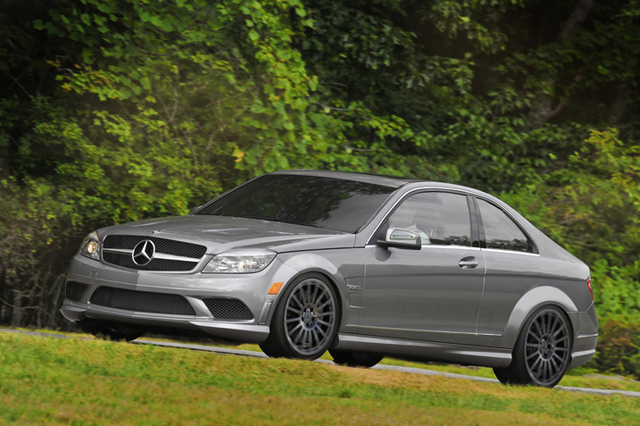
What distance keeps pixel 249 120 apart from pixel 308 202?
5515 millimetres

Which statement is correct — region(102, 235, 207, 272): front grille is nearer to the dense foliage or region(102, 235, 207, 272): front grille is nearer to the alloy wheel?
the alloy wheel

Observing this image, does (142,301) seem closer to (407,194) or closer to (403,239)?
(403,239)

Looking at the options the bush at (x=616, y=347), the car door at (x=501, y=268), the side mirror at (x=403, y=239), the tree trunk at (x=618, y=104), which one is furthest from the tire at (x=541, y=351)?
the tree trunk at (x=618, y=104)

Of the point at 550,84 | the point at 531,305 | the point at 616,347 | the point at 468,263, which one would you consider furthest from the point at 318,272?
the point at 550,84

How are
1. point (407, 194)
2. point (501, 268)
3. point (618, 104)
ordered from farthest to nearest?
point (618, 104) < point (501, 268) < point (407, 194)

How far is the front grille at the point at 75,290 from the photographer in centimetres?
748

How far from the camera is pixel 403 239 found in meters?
7.71

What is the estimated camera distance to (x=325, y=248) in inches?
289

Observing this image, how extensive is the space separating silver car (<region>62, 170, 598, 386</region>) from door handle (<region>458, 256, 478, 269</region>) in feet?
0.05

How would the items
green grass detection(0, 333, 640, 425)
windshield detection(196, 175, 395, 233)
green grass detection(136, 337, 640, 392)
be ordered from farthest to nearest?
green grass detection(136, 337, 640, 392), windshield detection(196, 175, 395, 233), green grass detection(0, 333, 640, 425)

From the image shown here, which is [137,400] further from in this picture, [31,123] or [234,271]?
[31,123]

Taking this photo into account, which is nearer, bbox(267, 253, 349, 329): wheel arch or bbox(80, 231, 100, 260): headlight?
bbox(267, 253, 349, 329): wheel arch

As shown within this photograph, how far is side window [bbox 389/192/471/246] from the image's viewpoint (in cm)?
821

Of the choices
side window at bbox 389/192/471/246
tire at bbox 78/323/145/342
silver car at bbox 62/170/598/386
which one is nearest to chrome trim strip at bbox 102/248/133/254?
silver car at bbox 62/170/598/386
